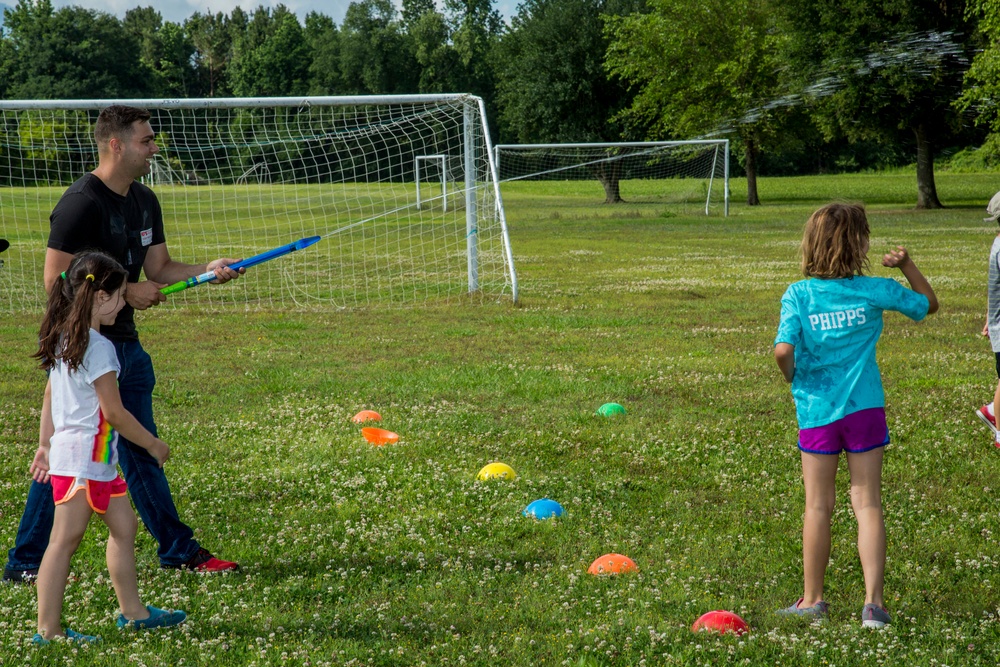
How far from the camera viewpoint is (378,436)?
25.4 feet

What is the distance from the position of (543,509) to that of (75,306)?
9.92ft

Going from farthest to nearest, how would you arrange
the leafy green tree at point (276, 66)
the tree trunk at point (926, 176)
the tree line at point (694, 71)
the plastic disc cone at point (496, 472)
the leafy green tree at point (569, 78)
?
the leafy green tree at point (276, 66) → the leafy green tree at point (569, 78) → the tree trunk at point (926, 176) → the tree line at point (694, 71) → the plastic disc cone at point (496, 472)

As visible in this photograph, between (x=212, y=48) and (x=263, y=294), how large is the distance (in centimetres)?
12572

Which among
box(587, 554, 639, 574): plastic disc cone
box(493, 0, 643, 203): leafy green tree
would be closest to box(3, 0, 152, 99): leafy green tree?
box(493, 0, 643, 203): leafy green tree

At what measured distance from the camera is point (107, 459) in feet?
14.4

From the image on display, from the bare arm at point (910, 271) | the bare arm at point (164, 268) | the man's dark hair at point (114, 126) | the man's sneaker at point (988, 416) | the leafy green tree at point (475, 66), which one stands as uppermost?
the leafy green tree at point (475, 66)

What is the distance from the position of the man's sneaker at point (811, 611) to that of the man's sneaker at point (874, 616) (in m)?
0.18

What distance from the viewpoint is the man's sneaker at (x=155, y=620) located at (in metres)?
4.51

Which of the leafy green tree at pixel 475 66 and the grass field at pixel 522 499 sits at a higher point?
the leafy green tree at pixel 475 66

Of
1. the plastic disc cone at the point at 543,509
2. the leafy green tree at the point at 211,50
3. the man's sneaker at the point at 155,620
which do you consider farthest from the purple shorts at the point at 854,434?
the leafy green tree at the point at 211,50

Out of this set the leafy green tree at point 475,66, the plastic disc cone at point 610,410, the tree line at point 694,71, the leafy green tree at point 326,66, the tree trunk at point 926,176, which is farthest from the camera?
the leafy green tree at point 326,66

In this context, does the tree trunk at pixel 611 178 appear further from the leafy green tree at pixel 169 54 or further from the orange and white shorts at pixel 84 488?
the leafy green tree at pixel 169 54

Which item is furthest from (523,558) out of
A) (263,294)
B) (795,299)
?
(263,294)

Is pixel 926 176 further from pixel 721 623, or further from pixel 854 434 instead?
pixel 721 623
